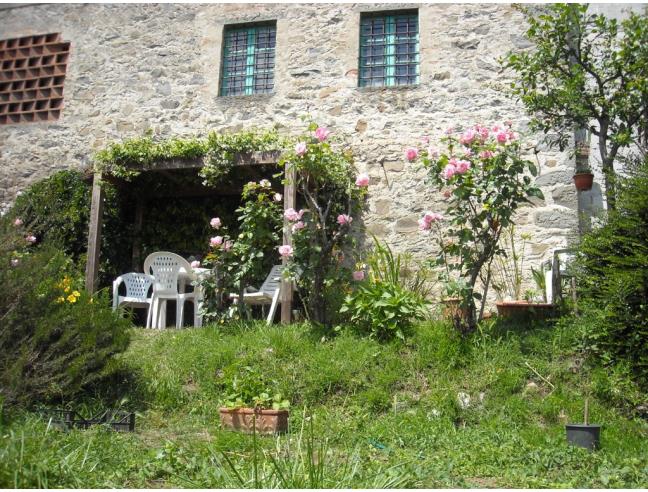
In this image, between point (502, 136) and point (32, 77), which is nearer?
point (502, 136)

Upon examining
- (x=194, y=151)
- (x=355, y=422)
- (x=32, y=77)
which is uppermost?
(x=32, y=77)

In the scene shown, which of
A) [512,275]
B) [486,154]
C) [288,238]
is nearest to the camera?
[486,154]

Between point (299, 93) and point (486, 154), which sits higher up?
point (299, 93)

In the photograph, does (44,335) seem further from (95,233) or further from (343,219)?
(95,233)

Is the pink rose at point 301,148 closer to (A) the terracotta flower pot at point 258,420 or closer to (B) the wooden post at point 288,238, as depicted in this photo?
(B) the wooden post at point 288,238

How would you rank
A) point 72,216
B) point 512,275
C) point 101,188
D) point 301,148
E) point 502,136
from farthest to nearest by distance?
point 72,216 → point 101,188 → point 512,275 → point 301,148 → point 502,136

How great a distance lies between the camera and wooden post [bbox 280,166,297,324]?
636 cm

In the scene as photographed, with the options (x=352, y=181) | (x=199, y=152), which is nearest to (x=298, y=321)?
(x=352, y=181)

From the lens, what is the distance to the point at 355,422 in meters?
4.32

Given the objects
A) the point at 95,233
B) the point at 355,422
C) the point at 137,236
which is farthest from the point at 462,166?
the point at 137,236

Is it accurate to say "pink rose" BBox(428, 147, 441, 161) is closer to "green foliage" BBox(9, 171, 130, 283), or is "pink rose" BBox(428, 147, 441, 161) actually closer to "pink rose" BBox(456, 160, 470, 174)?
"pink rose" BBox(456, 160, 470, 174)

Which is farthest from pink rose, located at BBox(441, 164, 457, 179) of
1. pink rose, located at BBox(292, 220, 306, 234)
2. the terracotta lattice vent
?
the terracotta lattice vent

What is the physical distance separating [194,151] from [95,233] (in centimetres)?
149

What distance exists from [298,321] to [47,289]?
2644 millimetres
